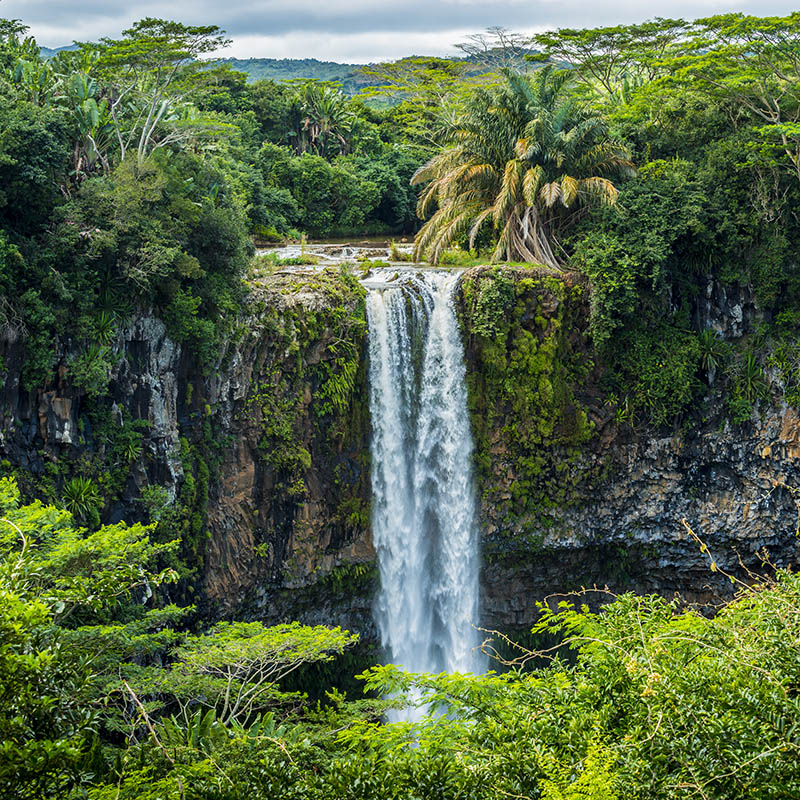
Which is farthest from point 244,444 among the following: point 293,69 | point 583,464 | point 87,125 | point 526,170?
point 293,69

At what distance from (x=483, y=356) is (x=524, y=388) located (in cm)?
127

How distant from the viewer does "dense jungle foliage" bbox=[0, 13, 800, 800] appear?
222 inches

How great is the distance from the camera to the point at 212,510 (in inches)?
650

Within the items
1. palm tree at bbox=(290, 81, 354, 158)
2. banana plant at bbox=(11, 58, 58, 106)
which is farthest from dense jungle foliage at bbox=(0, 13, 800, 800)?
palm tree at bbox=(290, 81, 354, 158)

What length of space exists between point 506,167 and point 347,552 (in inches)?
405

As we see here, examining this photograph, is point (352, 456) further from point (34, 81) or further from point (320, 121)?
point (320, 121)

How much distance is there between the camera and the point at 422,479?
18562 mm

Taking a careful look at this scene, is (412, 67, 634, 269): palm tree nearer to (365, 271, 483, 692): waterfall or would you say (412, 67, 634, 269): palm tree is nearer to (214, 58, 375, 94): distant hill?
(365, 271, 483, 692): waterfall

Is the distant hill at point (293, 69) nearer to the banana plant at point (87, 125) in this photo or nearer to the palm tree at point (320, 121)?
the palm tree at point (320, 121)

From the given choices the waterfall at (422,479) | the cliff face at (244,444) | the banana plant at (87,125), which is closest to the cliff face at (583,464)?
the waterfall at (422,479)

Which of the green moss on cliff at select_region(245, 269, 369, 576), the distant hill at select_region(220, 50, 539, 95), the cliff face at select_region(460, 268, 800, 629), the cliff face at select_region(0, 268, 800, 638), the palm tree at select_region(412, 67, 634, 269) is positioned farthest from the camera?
the distant hill at select_region(220, 50, 539, 95)

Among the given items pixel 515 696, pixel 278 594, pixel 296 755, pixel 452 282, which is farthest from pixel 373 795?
pixel 452 282

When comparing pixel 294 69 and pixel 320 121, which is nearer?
pixel 320 121

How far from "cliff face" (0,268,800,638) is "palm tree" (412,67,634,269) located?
2204 mm
